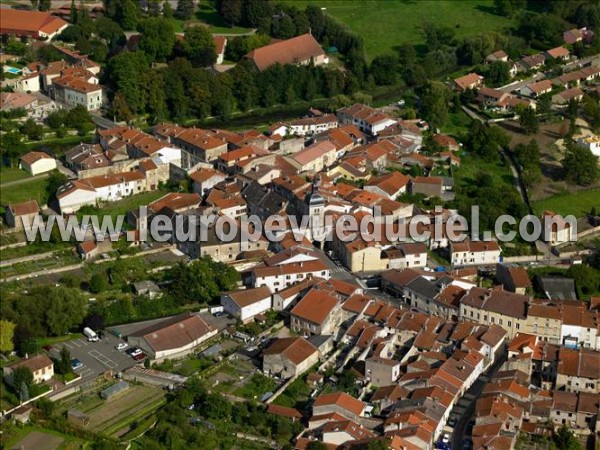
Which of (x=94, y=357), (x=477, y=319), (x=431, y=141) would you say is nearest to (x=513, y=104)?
(x=431, y=141)

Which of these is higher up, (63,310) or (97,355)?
(63,310)

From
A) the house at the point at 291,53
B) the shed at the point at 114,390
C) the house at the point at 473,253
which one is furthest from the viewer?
the house at the point at 291,53

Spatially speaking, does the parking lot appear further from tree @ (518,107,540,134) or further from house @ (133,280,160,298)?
tree @ (518,107,540,134)

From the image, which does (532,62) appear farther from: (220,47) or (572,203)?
(572,203)

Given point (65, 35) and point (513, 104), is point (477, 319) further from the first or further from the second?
point (65, 35)

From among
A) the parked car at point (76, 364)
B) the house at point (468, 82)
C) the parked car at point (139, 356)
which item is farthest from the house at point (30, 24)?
the parked car at point (139, 356)

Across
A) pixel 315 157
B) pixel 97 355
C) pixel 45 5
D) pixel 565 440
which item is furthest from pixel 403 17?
pixel 565 440

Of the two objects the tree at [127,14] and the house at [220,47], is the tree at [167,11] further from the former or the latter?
the house at [220,47]
